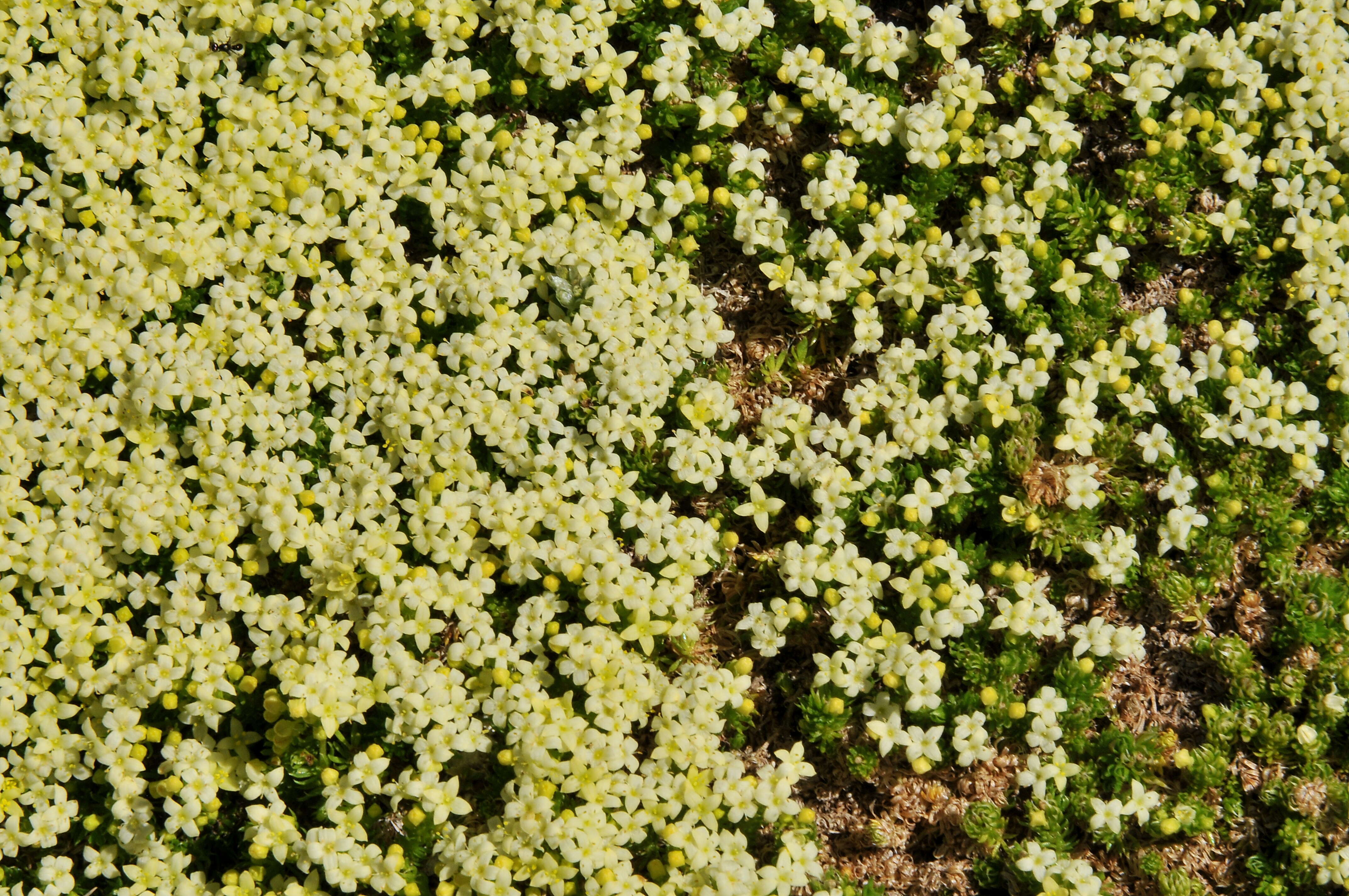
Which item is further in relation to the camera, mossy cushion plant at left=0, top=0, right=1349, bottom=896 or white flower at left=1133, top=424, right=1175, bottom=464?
white flower at left=1133, top=424, right=1175, bottom=464

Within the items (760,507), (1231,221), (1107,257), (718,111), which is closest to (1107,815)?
(760,507)

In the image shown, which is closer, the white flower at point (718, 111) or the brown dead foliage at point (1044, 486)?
the brown dead foliage at point (1044, 486)

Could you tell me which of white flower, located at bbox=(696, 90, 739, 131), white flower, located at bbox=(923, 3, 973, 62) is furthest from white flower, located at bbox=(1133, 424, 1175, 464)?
white flower, located at bbox=(696, 90, 739, 131)

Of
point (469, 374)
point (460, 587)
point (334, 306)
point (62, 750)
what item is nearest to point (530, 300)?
point (469, 374)

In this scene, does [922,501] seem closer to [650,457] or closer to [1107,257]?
[650,457]

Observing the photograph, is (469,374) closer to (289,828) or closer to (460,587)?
(460,587)

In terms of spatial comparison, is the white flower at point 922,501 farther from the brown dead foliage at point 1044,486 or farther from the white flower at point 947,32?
the white flower at point 947,32

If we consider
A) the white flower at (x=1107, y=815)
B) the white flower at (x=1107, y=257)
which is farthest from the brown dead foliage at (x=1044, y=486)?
the white flower at (x=1107, y=815)

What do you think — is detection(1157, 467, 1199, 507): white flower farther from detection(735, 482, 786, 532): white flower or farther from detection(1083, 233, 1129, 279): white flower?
detection(735, 482, 786, 532): white flower

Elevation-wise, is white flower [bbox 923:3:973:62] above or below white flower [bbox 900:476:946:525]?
above
